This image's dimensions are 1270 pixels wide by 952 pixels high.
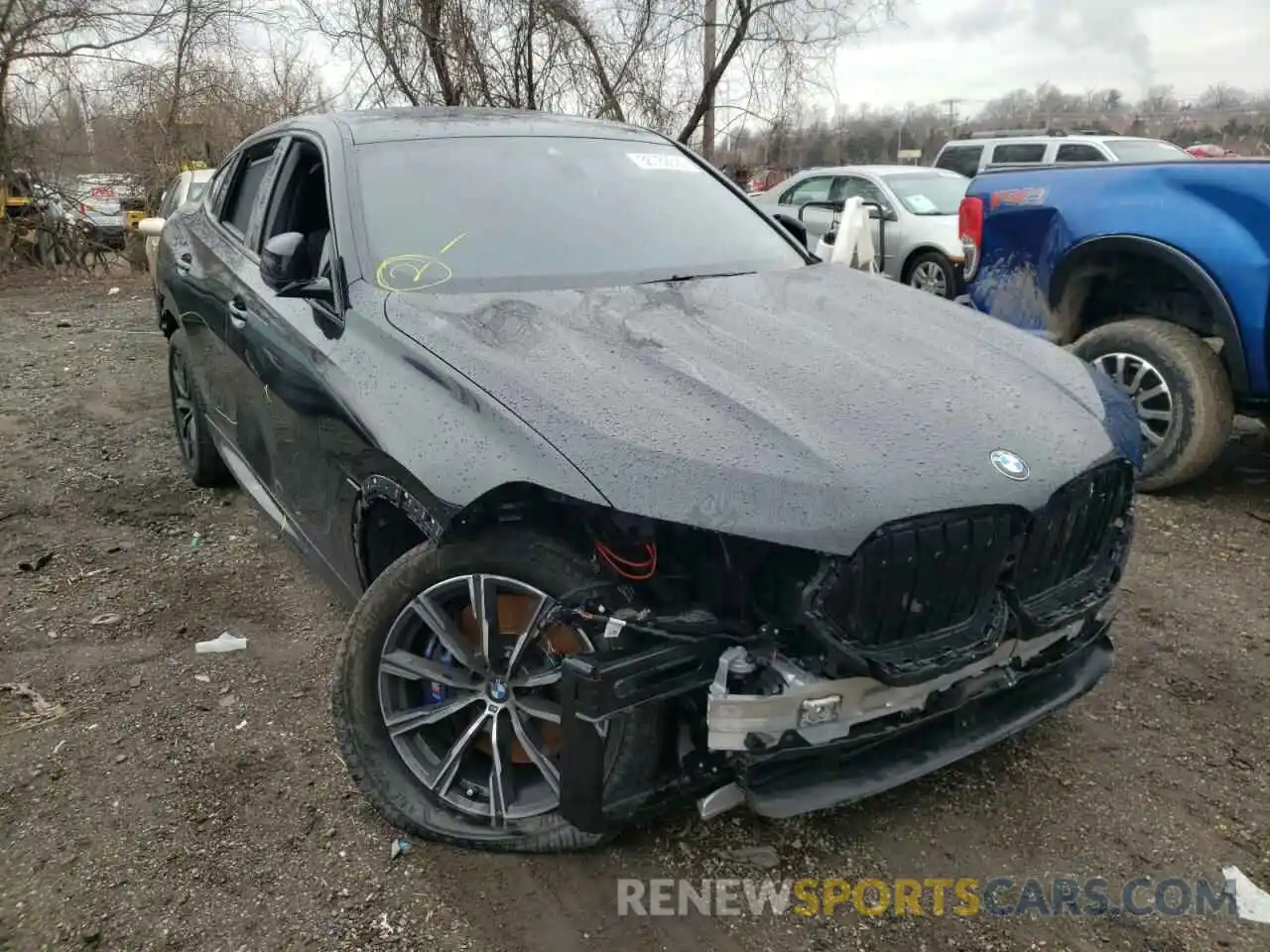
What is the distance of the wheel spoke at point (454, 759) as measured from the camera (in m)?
2.47

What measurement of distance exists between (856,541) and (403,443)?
1.13 m

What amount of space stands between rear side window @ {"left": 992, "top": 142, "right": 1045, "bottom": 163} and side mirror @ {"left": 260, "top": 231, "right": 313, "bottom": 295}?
13954 mm

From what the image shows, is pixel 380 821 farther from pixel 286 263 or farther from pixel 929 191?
pixel 929 191

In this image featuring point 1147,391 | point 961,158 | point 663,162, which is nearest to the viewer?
point 663,162

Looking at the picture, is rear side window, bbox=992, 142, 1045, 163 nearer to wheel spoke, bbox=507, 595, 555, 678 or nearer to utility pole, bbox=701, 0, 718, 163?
utility pole, bbox=701, 0, 718, 163

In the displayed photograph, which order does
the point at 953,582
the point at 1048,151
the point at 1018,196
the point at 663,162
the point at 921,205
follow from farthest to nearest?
the point at 1048,151 → the point at 921,205 → the point at 1018,196 → the point at 663,162 → the point at 953,582

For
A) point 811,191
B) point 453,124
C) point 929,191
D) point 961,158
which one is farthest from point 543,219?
point 961,158

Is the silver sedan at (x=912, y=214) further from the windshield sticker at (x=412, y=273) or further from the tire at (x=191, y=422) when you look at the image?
the windshield sticker at (x=412, y=273)

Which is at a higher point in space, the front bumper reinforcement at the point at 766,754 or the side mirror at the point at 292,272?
the side mirror at the point at 292,272

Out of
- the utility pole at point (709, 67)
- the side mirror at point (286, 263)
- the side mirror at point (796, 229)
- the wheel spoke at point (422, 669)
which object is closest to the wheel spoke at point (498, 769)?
the wheel spoke at point (422, 669)

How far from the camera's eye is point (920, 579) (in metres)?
2.19

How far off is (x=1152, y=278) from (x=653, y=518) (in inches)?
161

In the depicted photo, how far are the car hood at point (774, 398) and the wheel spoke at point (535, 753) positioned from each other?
69 cm

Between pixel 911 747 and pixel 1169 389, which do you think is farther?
pixel 1169 389
